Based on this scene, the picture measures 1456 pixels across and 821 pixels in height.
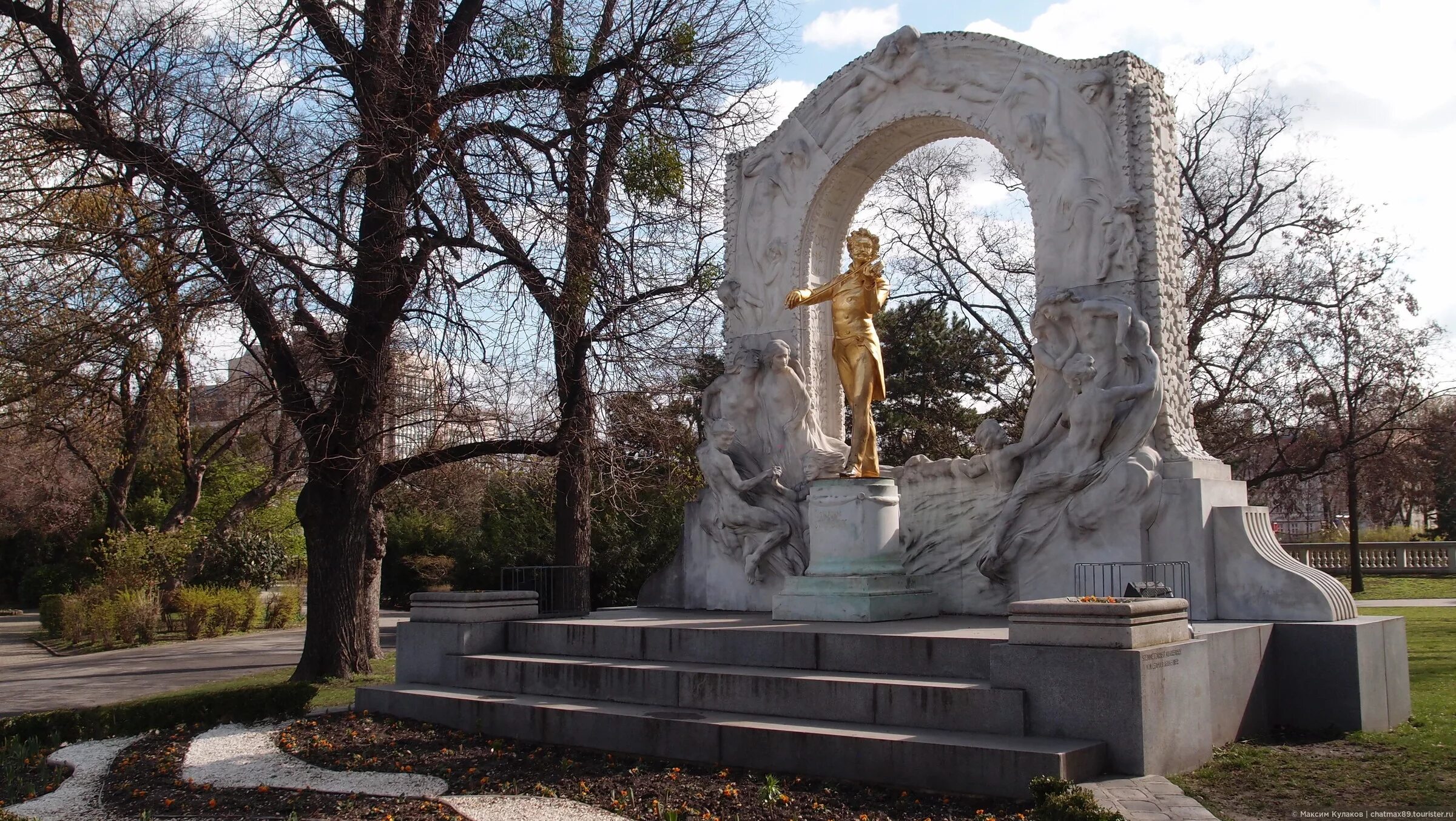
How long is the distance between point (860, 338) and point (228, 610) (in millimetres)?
18342

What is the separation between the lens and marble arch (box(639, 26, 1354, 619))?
9648 mm

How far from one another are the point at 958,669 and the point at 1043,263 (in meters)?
4.47

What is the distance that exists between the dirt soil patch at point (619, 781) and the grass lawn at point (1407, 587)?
18.7m

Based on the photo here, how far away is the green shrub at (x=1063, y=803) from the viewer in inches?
208

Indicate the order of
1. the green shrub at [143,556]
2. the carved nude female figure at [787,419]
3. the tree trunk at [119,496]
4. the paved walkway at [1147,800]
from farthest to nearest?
the tree trunk at [119,496]
the green shrub at [143,556]
the carved nude female figure at [787,419]
the paved walkway at [1147,800]

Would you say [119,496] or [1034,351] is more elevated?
[1034,351]

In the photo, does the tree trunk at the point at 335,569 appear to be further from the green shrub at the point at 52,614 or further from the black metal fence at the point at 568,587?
the green shrub at the point at 52,614

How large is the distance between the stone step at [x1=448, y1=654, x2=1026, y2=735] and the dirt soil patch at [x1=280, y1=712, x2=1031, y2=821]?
715mm

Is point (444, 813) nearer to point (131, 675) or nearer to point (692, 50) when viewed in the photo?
point (692, 50)

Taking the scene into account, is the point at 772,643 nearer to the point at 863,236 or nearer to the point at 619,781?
the point at 619,781

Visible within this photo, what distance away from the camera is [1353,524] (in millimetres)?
26734

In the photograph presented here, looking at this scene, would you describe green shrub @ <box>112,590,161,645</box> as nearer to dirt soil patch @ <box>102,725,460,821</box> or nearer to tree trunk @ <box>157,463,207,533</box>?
tree trunk @ <box>157,463,207,533</box>

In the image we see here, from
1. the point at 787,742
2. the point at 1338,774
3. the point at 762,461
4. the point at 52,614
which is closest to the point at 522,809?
the point at 787,742

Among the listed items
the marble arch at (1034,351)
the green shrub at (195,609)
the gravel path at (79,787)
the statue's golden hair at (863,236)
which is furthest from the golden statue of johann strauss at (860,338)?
the green shrub at (195,609)
